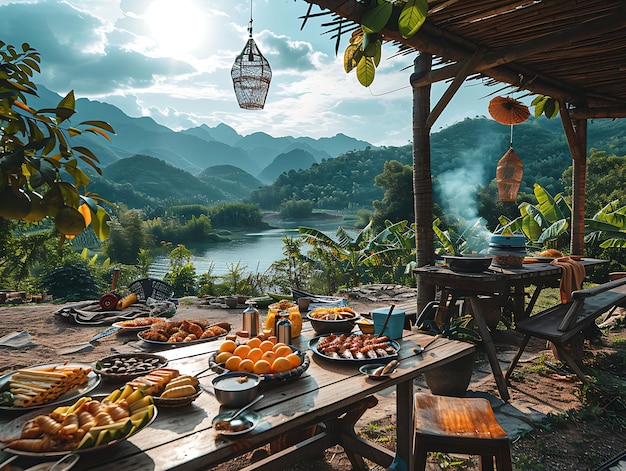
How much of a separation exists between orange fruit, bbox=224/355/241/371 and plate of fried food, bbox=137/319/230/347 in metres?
0.70

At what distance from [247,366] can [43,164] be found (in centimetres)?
130

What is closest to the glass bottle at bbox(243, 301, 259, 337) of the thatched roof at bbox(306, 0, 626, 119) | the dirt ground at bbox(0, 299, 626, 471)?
the dirt ground at bbox(0, 299, 626, 471)

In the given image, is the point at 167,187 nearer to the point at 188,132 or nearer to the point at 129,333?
the point at 129,333

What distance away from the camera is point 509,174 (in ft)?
17.3

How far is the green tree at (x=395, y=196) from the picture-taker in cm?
2256

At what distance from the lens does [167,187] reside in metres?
62.3

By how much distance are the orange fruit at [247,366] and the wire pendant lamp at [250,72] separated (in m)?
3.53

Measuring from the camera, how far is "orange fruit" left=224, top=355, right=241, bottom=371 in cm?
185

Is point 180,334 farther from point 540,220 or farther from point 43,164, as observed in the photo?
point 540,220

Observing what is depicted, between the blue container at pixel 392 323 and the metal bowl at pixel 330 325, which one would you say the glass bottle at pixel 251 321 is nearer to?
the metal bowl at pixel 330 325

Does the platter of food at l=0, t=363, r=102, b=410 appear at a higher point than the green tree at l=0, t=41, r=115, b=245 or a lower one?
lower

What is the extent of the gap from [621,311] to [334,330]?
611cm

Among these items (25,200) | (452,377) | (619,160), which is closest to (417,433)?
(452,377)

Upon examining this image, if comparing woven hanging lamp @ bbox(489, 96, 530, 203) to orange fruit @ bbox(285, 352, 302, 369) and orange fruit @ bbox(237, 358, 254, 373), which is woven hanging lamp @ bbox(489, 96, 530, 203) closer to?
orange fruit @ bbox(285, 352, 302, 369)
